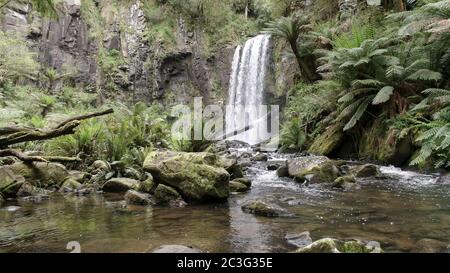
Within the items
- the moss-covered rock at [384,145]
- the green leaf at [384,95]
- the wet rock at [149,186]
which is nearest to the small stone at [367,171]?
the moss-covered rock at [384,145]

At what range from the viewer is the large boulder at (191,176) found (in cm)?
532

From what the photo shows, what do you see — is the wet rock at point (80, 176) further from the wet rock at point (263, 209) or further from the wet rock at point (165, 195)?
the wet rock at point (263, 209)

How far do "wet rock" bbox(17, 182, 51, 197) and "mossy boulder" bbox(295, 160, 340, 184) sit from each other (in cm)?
449

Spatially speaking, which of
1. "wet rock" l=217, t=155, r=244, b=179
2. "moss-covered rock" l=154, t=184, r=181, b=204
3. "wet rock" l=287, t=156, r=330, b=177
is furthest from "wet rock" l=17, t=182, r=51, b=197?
"wet rock" l=287, t=156, r=330, b=177

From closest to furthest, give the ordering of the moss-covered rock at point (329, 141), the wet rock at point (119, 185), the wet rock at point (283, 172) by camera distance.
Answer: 1. the wet rock at point (119, 185)
2. the wet rock at point (283, 172)
3. the moss-covered rock at point (329, 141)

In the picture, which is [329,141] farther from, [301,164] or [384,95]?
[301,164]

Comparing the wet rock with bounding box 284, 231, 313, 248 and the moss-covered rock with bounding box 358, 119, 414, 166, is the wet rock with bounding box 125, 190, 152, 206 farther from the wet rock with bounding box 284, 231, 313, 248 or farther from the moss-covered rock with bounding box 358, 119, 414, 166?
the moss-covered rock with bounding box 358, 119, 414, 166

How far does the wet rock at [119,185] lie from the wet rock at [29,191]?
0.99 metres

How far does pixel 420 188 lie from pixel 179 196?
372cm

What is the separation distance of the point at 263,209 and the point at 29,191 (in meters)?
4.12

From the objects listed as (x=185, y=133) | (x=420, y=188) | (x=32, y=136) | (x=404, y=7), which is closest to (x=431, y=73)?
(x=420, y=188)

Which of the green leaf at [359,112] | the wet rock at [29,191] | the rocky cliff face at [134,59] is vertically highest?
the rocky cliff face at [134,59]

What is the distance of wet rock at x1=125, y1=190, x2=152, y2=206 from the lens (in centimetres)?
542
